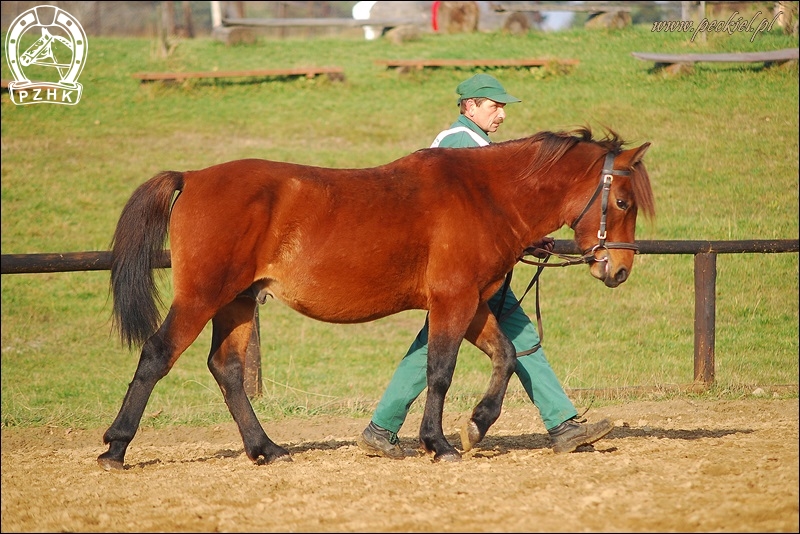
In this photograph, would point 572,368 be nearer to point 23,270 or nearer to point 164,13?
point 23,270

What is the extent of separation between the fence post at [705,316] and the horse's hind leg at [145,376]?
4.69 meters

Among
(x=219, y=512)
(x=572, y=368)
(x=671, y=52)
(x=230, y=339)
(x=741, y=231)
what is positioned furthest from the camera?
(x=671, y=52)

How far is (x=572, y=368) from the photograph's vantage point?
9.45m

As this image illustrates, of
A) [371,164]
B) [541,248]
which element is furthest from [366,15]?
[541,248]

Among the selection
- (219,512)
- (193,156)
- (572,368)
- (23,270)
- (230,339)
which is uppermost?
(193,156)

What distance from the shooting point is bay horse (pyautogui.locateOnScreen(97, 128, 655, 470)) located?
5020 mm

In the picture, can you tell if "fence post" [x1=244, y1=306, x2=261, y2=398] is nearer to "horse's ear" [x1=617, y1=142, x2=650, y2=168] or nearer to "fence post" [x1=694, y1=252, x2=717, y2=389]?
"horse's ear" [x1=617, y1=142, x2=650, y2=168]

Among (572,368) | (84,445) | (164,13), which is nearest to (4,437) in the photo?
(84,445)

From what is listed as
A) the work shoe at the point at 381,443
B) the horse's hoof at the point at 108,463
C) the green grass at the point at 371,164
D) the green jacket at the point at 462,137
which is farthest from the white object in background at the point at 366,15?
the horse's hoof at the point at 108,463

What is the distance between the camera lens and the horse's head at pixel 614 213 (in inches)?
208

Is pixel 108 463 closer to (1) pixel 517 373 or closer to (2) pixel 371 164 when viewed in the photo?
(1) pixel 517 373

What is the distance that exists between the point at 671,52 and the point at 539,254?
13.9m

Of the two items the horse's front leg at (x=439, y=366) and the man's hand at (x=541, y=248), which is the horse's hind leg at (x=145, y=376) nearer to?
the horse's front leg at (x=439, y=366)

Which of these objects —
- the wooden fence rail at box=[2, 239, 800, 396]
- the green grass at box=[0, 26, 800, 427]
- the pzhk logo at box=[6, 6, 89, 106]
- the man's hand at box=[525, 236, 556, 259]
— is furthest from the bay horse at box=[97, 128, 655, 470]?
the pzhk logo at box=[6, 6, 89, 106]
